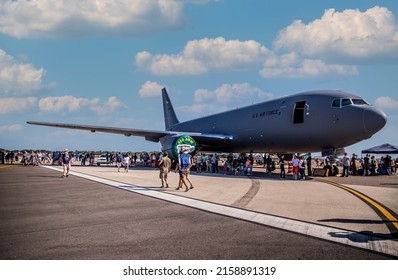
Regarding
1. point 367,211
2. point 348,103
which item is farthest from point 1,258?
point 348,103

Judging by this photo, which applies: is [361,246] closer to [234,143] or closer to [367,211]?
[367,211]

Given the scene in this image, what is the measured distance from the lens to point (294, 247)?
566 cm

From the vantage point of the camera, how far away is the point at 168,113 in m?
49.8

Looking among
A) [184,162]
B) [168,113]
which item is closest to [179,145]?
[184,162]

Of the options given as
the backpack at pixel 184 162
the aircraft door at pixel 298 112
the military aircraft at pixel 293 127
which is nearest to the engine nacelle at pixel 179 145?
the military aircraft at pixel 293 127

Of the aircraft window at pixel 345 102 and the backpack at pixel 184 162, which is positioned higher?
the aircraft window at pixel 345 102

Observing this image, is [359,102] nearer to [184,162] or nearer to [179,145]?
[184,162]

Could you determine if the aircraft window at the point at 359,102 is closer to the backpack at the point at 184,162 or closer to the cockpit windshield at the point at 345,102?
the cockpit windshield at the point at 345,102

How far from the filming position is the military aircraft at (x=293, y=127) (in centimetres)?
1948

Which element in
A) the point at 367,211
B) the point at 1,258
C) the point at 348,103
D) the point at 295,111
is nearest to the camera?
the point at 1,258

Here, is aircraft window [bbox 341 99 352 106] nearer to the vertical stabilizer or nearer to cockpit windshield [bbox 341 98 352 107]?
cockpit windshield [bbox 341 98 352 107]

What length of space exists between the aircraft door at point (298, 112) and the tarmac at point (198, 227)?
10262mm
